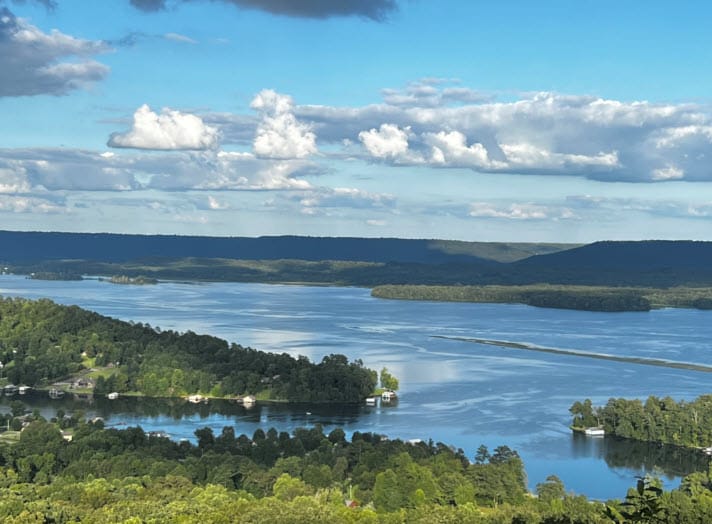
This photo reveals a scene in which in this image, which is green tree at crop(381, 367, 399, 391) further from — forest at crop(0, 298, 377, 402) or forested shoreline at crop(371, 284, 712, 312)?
forested shoreline at crop(371, 284, 712, 312)

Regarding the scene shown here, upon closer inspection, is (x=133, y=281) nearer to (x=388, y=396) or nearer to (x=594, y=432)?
(x=388, y=396)

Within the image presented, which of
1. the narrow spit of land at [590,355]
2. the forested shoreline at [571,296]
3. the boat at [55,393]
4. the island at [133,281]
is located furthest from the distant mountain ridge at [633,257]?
the boat at [55,393]

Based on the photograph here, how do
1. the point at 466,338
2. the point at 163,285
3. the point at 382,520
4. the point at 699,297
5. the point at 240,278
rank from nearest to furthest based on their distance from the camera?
the point at 382,520 → the point at 466,338 → the point at 699,297 → the point at 163,285 → the point at 240,278

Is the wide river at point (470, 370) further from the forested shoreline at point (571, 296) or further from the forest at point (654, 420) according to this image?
the forested shoreline at point (571, 296)

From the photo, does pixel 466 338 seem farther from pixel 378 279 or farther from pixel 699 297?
pixel 378 279

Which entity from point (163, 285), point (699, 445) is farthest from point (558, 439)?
point (163, 285)

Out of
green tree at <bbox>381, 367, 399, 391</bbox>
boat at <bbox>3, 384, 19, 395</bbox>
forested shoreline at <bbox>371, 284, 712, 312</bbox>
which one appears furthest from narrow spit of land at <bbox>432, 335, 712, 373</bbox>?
forested shoreline at <bbox>371, 284, 712, 312</bbox>

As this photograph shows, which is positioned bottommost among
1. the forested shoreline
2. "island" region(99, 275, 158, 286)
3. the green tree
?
the green tree
